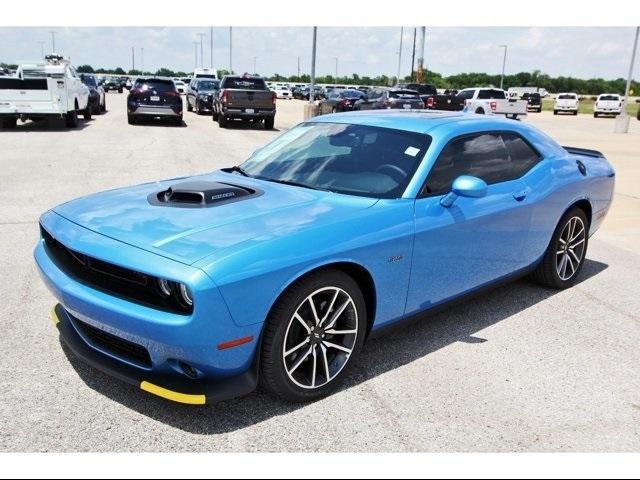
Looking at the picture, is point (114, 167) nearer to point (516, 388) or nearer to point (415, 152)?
point (415, 152)

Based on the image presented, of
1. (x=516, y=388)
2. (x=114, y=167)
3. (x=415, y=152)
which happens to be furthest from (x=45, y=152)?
(x=516, y=388)

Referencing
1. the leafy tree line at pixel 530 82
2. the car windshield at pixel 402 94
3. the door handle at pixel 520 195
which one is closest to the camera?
the door handle at pixel 520 195

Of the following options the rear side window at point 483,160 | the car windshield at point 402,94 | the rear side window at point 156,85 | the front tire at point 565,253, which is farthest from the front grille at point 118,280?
the car windshield at point 402,94

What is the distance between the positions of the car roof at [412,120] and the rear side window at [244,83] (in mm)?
18263

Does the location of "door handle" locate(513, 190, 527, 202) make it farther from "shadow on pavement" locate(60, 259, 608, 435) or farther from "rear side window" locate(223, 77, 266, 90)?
"rear side window" locate(223, 77, 266, 90)

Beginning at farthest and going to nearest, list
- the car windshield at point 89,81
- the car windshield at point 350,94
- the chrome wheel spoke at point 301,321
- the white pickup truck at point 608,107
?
the white pickup truck at point 608,107 < the car windshield at point 350,94 < the car windshield at point 89,81 < the chrome wheel spoke at point 301,321

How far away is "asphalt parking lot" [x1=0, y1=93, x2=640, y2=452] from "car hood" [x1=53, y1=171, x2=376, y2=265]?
0.91 meters

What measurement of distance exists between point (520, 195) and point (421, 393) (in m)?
1.91

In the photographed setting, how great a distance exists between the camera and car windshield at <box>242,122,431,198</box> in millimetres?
3975

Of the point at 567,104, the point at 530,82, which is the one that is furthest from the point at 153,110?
the point at 530,82

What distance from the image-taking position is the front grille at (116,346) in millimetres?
3059

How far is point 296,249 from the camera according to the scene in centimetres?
312

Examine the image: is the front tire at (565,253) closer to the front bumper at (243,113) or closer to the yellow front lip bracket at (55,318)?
the yellow front lip bracket at (55,318)

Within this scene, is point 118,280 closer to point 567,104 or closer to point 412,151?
point 412,151
